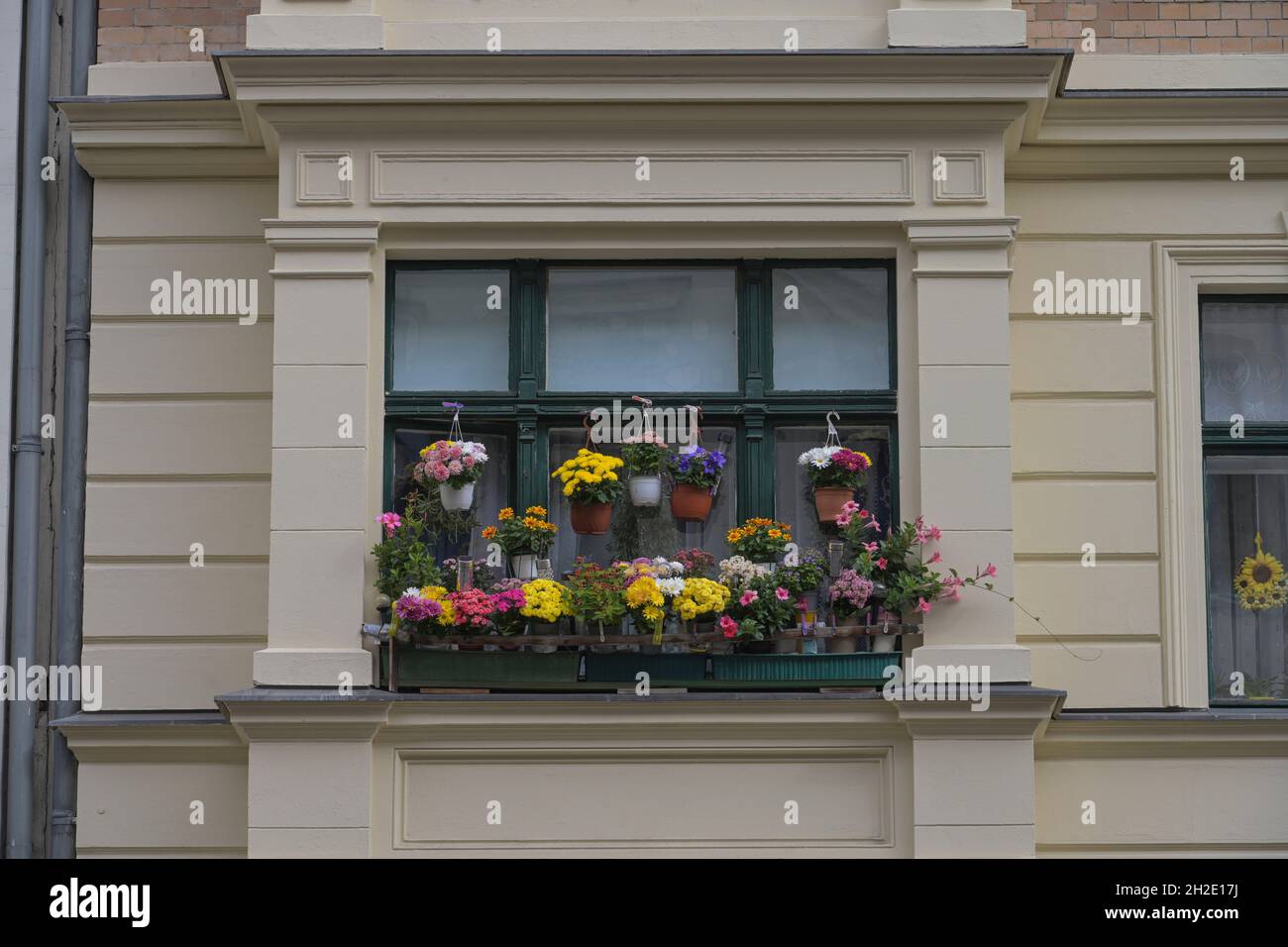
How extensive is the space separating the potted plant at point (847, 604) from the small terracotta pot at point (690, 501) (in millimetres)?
754

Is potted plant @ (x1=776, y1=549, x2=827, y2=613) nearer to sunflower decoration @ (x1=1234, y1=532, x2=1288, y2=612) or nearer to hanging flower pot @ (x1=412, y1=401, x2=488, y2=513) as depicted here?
hanging flower pot @ (x1=412, y1=401, x2=488, y2=513)

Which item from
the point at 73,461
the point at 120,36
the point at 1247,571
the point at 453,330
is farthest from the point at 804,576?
the point at 120,36

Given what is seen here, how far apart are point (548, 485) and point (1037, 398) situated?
2627 mm

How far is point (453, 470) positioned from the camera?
773cm

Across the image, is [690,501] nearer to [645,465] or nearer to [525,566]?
[645,465]

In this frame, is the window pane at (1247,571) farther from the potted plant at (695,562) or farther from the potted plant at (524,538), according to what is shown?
the potted plant at (524,538)

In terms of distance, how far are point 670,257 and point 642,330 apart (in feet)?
1.34

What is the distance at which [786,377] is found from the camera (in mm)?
8172

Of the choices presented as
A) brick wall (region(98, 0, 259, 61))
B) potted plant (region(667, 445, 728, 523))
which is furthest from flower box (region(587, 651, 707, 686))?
brick wall (region(98, 0, 259, 61))

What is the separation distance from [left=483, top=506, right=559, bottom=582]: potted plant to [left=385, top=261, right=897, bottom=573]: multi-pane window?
235 millimetres

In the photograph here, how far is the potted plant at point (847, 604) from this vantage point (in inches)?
298
